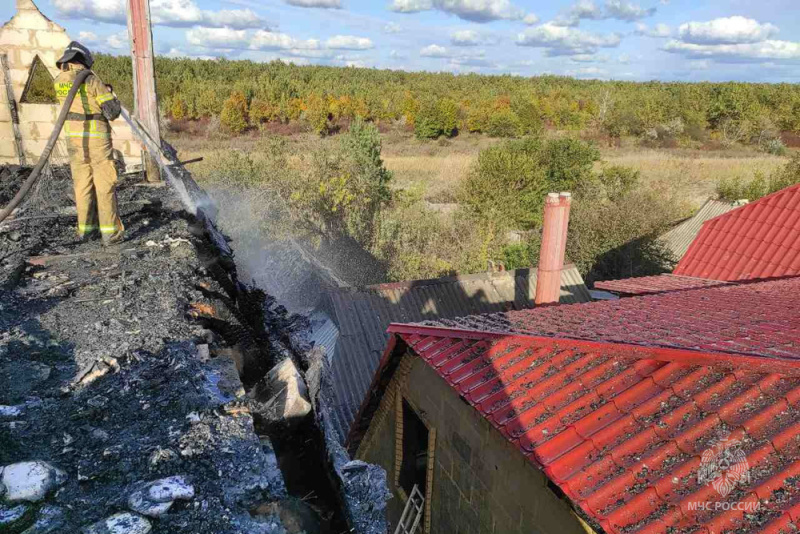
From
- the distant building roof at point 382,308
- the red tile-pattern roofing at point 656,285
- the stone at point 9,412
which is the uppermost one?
the stone at point 9,412

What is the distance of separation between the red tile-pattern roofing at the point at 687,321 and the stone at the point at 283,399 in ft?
8.16

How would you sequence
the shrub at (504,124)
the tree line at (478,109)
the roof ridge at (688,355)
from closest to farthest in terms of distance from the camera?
the roof ridge at (688,355), the tree line at (478,109), the shrub at (504,124)

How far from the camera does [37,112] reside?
8164 mm

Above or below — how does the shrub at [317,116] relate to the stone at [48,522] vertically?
above

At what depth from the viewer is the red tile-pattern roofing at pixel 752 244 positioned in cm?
755

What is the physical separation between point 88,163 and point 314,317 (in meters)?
6.15

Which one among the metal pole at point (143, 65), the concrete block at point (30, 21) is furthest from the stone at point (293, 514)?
the concrete block at point (30, 21)

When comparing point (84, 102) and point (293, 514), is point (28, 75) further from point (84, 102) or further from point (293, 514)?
point (293, 514)

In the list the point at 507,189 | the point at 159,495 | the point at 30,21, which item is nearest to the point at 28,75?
the point at 30,21

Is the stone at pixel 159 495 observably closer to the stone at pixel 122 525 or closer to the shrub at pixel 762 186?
the stone at pixel 122 525

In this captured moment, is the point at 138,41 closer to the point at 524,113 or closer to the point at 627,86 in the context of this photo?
the point at 524,113

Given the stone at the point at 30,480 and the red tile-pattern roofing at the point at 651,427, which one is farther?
the red tile-pattern roofing at the point at 651,427

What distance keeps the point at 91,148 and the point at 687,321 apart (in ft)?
17.8

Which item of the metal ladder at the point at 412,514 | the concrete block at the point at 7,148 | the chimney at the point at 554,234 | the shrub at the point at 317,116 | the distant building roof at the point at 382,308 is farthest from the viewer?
the shrub at the point at 317,116
